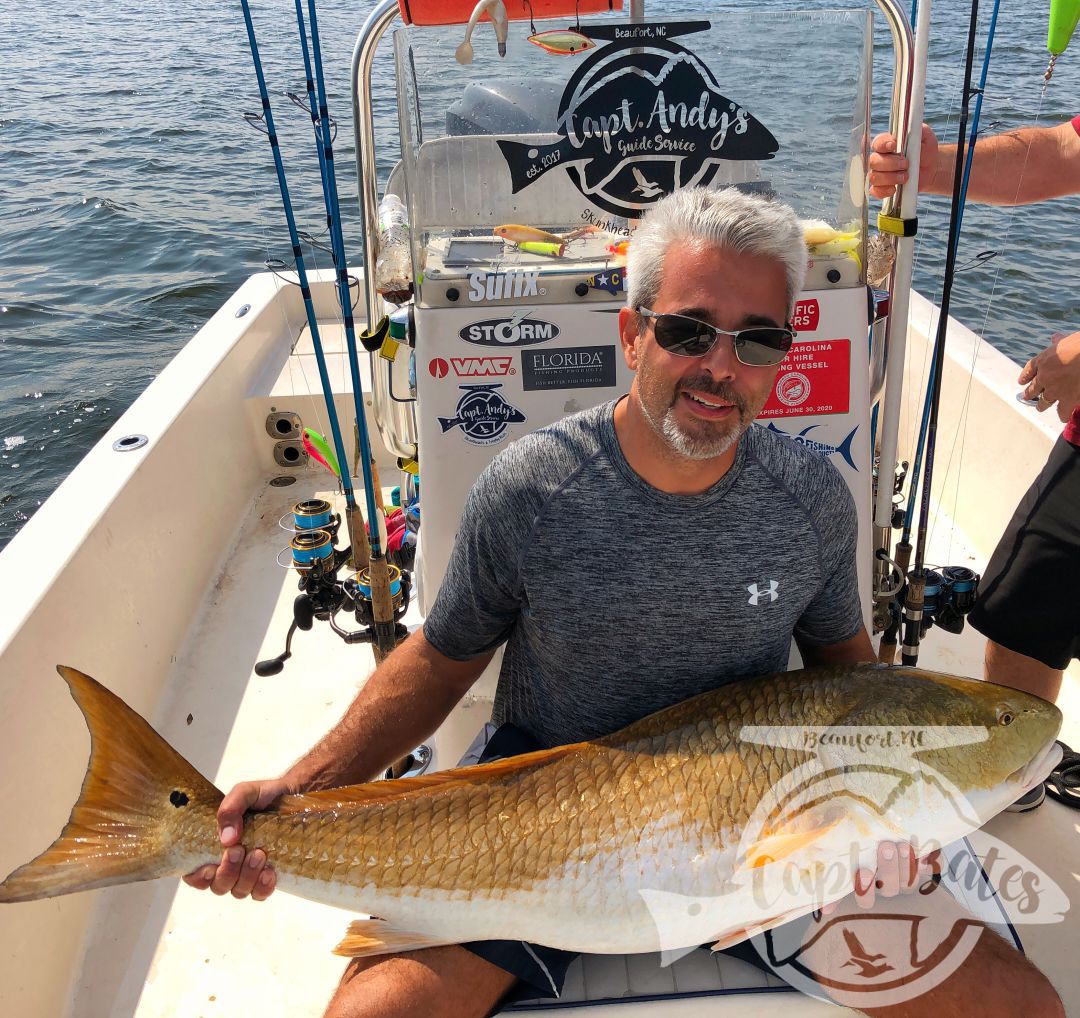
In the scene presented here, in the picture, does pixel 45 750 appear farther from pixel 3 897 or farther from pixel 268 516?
pixel 268 516

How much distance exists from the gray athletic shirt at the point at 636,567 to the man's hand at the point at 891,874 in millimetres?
438

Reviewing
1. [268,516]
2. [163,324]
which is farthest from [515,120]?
[163,324]

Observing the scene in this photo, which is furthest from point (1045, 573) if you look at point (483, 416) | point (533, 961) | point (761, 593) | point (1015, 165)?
point (533, 961)

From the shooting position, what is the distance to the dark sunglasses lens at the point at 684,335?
173cm

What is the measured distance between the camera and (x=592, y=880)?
5.41ft

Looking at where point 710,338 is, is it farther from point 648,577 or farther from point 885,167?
point 885,167

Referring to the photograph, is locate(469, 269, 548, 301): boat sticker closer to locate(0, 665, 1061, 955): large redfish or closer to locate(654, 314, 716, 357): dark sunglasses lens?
locate(654, 314, 716, 357): dark sunglasses lens

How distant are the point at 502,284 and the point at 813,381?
87 cm

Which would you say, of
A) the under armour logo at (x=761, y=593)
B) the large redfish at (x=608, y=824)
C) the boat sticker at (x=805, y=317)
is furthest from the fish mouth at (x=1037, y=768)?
the boat sticker at (x=805, y=317)

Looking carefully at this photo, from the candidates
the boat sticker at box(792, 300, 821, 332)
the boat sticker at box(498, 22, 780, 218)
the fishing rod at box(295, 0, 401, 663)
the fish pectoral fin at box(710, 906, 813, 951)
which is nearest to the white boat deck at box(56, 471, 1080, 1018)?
the fish pectoral fin at box(710, 906, 813, 951)

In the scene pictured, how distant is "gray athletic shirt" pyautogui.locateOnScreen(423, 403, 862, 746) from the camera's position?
1.84 metres

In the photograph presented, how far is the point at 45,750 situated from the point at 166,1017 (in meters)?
0.72

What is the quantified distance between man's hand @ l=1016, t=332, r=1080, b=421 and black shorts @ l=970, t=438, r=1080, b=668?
192 millimetres

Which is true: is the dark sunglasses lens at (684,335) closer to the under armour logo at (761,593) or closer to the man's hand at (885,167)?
the under armour logo at (761,593)
